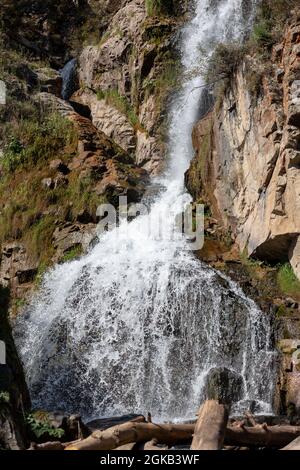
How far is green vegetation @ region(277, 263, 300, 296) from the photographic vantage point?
12633mm

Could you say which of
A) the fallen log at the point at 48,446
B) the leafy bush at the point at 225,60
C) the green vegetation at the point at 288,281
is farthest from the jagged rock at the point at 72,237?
the fallen log at the point at 48,446

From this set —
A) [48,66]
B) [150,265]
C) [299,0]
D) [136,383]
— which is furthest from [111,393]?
[48,66]

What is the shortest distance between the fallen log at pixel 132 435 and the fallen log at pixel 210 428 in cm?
63

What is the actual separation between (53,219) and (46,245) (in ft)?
3.10

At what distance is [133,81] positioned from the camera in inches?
896

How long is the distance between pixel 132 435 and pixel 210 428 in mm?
826

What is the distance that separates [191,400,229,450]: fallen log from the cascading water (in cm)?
478

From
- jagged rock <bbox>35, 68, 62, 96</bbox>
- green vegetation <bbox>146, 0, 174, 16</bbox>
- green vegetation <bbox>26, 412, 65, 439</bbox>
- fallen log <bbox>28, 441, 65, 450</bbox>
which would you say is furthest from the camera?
green vegetation <bbox>146, 0, 174, 16</bbox>

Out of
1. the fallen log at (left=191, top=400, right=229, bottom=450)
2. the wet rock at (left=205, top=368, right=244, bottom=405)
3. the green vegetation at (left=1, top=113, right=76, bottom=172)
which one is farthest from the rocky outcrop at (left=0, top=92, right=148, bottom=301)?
the fallen log at (left=191, top=400, right=229, bottom=450)

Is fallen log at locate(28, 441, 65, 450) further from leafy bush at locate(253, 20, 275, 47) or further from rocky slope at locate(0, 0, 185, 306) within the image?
leafy bush at locate(253, 20, 275, 47)

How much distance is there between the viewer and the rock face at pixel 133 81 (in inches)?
840

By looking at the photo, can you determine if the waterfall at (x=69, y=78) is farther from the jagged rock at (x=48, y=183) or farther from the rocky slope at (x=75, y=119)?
the jagged rock at (x=48, y=183)

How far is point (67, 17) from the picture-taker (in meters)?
28.2

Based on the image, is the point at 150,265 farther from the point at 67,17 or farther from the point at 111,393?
the point at 67,17
